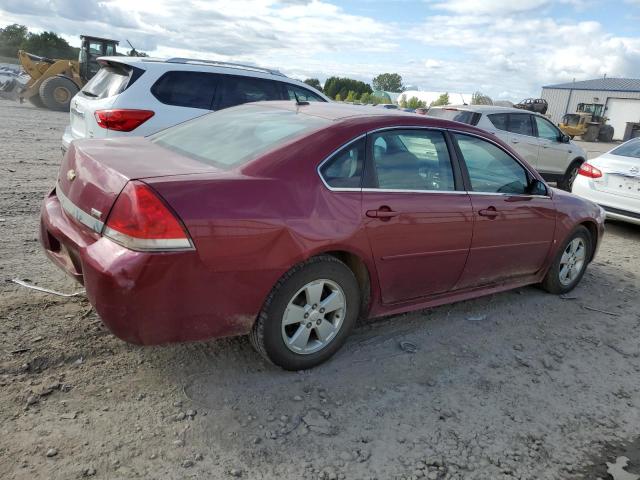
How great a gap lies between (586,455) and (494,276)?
171 centimetres

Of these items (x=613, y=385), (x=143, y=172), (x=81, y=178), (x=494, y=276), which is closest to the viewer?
(x=143, y=172)

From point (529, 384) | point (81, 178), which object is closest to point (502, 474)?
point (529, 384)

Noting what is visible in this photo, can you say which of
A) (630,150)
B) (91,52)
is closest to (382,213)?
(630,150)

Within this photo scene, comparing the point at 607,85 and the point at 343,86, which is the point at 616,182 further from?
the point at 343,86

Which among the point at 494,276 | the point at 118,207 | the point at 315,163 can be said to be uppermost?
the point at 315,163

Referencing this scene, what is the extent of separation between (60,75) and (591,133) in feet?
107

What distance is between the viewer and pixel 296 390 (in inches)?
123

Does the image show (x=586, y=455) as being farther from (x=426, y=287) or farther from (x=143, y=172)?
(x=143, y=172)

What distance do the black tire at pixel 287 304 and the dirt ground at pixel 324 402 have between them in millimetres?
109

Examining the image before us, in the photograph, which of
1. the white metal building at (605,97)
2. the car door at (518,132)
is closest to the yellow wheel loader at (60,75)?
the car door at (518,132)

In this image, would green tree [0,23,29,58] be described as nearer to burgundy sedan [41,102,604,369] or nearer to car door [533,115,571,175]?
car door [533,115,571,175]

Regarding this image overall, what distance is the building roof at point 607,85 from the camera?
5322 cm

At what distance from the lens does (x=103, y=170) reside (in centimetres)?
293

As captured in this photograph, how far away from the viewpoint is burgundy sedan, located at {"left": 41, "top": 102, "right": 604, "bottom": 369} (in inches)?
105
